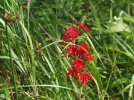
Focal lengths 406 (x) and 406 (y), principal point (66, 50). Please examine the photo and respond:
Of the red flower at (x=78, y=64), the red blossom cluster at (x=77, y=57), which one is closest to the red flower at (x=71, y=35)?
the red blossom cluster at (x=77, y=57)

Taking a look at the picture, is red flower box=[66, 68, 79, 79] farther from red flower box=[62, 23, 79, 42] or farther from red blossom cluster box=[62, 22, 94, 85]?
red flower box=[62, 23, 79, 42]

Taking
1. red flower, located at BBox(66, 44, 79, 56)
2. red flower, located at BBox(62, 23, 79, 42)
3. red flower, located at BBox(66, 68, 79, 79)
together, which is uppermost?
red flower, located at BBox(62, 23, 79, 42)

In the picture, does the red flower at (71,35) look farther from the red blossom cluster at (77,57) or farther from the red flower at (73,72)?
the red flower at (73,72)

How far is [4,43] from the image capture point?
2.28 m

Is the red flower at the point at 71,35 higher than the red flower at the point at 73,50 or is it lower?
higher

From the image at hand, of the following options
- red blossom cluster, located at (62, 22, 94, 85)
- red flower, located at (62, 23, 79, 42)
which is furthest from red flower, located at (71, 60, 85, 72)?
red flower, located at (62, 23, 79, 42)

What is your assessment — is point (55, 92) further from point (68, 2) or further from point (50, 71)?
point (68, 2)

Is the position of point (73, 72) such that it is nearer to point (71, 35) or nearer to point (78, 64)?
point (78, 64)

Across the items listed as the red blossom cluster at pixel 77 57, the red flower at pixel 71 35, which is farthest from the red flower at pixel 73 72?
the red flower at pixel 71 35

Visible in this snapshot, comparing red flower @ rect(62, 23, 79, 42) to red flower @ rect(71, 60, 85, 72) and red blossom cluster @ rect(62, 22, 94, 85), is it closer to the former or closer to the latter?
red blossom cluster @ rect(62, 22, 94, 85)

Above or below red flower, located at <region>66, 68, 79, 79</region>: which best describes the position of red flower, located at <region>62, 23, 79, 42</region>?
above

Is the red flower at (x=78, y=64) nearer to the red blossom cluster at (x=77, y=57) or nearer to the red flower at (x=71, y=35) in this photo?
the red blossom cluster at (x=77, y=57)

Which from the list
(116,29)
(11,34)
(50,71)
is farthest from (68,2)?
(11,34)

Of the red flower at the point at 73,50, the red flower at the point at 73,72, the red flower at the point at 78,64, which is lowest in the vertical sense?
the red flower at the point at 73,72
